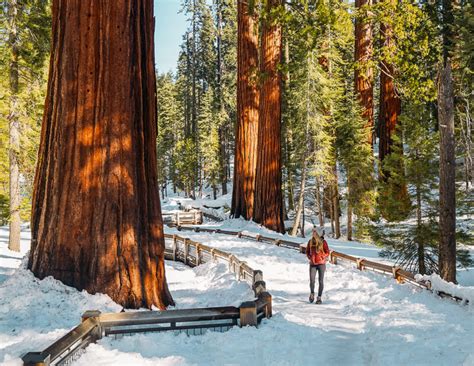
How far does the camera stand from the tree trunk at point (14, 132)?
57.4ft

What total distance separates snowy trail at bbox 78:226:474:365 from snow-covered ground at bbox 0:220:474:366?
12mm

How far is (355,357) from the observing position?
226 inches

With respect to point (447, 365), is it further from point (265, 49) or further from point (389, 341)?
point (265, 49)

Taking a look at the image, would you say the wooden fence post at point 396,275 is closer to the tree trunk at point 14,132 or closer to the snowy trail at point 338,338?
the snowy trail at point 338,338

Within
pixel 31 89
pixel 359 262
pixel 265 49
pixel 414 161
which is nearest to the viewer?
pixel 359 262

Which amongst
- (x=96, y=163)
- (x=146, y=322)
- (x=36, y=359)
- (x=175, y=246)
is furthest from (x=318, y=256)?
(x=175, y=246)

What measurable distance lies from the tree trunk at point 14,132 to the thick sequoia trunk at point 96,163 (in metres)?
12.2

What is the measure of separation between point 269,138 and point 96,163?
13.1m

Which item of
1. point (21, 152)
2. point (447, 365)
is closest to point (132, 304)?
point (447, 365)

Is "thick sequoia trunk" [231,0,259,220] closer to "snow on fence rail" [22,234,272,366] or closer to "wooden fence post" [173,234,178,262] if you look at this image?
"wooden fence post" [173,234,178,262]

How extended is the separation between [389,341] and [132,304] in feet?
12.9

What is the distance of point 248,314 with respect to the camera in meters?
6.40

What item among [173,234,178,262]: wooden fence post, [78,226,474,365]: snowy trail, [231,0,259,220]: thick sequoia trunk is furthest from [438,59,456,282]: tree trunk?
[231,0,259,220]: thick sequoia trunk

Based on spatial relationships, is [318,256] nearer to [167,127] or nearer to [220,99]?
[220,99]
